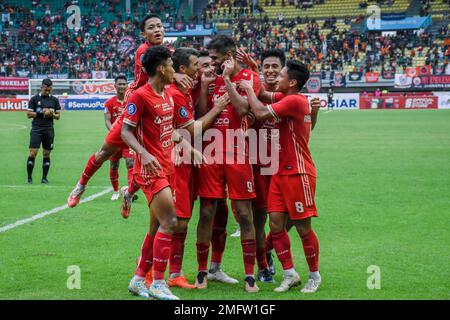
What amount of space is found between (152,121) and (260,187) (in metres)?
1.62

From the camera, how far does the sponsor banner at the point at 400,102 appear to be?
157 ft

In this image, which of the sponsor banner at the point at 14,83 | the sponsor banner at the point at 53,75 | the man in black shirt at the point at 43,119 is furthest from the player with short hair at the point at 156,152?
the sponsor banner at the point at 53,75

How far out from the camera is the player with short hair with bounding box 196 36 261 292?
7.24 m

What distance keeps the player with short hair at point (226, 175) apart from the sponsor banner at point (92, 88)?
43276 mm

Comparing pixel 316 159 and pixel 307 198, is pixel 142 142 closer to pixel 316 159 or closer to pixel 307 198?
pixel 307 198

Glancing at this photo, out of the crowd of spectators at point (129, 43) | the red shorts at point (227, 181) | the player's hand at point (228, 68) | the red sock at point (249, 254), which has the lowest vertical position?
the red sock at point (249, 254)

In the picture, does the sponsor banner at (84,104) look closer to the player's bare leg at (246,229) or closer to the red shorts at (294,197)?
the player's bare leg at (246,229)

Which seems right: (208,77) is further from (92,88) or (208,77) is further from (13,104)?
(13,104)

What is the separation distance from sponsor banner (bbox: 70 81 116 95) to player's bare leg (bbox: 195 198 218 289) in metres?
43.4

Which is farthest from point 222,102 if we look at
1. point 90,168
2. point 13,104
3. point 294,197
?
point 13,104

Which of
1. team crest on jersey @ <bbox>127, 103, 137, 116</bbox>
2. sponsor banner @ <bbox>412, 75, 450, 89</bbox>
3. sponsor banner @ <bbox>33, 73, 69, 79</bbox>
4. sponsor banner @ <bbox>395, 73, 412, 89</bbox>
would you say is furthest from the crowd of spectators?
team crest on jersey @ <bbox>127, 103, 137, 116</bbox>

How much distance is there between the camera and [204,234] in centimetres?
738
